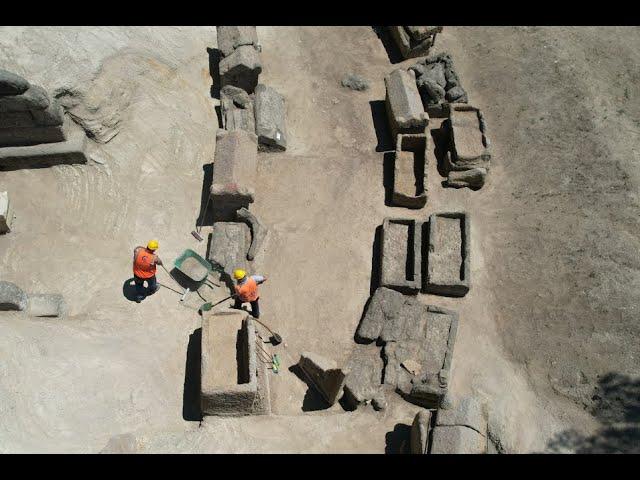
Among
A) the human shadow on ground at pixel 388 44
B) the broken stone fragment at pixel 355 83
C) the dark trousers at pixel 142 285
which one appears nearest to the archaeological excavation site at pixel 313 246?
the dark trousers at pixel 142 285

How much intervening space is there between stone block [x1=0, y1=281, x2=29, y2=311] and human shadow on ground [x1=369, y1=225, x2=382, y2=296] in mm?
6948

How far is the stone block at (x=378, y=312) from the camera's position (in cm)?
1210

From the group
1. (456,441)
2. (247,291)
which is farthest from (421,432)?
(247,291)

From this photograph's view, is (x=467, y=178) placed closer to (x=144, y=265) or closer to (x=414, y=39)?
(x=414, y=39)

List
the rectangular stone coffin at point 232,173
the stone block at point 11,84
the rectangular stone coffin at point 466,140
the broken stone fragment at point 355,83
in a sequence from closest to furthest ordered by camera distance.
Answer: the stone block at point 11,84 → the rectangular stone coffin at point 232,173 → the rectangular stone coffin at point 466,140 → the broken stone fragment at point 355,83

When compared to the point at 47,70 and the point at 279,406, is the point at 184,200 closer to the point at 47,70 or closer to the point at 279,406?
the point at 47,70

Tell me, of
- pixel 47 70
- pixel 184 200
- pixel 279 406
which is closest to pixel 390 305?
pixel 279 406

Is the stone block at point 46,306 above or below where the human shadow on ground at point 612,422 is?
above

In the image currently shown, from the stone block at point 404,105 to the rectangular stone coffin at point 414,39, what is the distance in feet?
4.61

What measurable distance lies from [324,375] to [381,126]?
757 cm

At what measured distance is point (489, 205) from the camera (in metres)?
14.2

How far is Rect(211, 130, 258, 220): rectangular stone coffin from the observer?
42.5 ft

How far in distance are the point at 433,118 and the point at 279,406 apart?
29.2ft

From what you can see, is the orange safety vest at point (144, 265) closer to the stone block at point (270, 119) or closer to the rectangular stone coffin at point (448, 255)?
the stone block at point (270, 119)
